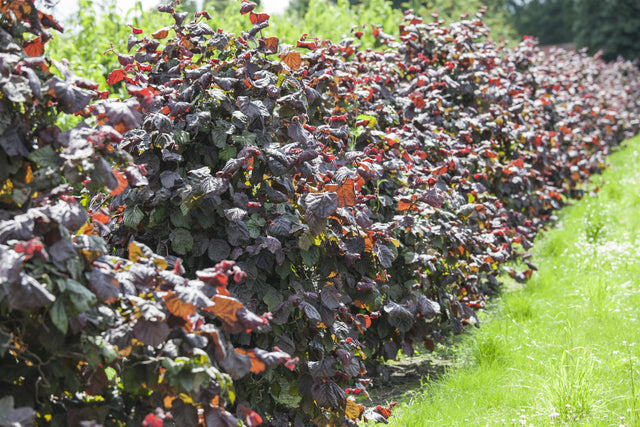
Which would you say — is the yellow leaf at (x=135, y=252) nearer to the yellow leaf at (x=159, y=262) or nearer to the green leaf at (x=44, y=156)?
the yellow leaf at (x=159, y=262)

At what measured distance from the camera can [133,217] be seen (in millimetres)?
2492

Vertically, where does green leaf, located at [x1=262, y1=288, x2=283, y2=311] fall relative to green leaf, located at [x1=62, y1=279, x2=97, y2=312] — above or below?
below

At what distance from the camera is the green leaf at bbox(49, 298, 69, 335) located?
5.07 ft

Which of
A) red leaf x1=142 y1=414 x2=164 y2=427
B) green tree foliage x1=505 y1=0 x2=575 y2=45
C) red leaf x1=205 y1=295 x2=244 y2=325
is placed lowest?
red leaf x1=142 y1=414 x2=164 y2=427

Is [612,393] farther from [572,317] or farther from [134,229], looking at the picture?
[134,229]

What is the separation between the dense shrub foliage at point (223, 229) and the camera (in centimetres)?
168

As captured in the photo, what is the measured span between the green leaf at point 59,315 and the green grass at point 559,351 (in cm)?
185

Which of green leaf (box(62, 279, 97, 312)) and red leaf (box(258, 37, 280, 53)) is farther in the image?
red leaf (box(258, 37, 280, 53))

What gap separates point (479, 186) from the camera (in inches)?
177

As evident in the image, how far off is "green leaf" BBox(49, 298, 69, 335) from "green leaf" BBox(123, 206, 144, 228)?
92cm

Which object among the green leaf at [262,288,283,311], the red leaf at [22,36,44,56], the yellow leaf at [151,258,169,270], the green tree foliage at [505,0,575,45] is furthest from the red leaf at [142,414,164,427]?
the green tree foliage at [505,0,575,45]

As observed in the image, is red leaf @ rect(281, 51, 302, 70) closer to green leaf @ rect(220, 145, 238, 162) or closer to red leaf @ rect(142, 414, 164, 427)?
green leaf @ rect(220, 145, 238, 162)

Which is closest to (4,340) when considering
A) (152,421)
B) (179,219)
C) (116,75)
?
(152,421)

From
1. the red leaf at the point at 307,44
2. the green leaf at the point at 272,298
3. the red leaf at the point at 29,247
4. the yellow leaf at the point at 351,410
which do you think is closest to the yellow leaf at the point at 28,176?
the red leaf at the point at 29,247
